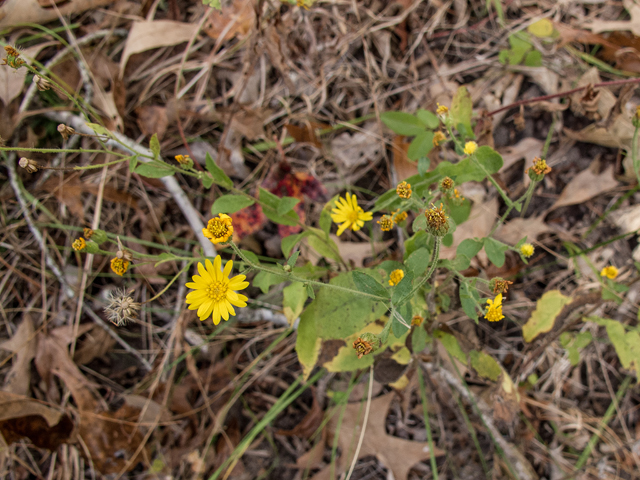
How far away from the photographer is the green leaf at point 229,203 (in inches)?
77.1

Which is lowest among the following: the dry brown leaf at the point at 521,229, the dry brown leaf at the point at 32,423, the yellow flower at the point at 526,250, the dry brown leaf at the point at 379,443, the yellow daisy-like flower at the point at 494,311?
the dry brown leaf at the point at 379,443

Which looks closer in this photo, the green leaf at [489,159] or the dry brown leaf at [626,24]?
the green leaf at [489,159]

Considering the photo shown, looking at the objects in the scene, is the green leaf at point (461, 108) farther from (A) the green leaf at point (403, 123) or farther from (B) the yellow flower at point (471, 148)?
(B) the yellow flower at point (471, 148)

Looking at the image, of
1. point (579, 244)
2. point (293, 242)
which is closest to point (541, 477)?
point (579, 244)

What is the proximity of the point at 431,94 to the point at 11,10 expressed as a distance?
2.94 m

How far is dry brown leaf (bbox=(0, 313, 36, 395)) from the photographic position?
2.77 m

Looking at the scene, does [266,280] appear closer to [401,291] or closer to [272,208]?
[272,208]

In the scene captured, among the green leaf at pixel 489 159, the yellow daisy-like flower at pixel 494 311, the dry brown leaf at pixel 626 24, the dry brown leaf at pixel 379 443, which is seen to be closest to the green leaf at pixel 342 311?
the yellow daisy-like flower at pixel 494 311

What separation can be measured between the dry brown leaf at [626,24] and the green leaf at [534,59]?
0.48 meters

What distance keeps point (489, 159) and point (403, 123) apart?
728 mm

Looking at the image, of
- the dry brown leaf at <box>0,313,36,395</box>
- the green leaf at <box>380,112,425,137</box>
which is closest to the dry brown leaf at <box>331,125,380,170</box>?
the green leaf at <box>380,112,425,137</box>

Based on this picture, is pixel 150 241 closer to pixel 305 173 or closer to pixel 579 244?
pixel 305 173

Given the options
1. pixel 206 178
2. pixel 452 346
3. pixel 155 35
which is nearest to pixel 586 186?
pixel 452 346

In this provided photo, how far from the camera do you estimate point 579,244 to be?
2.85 m
